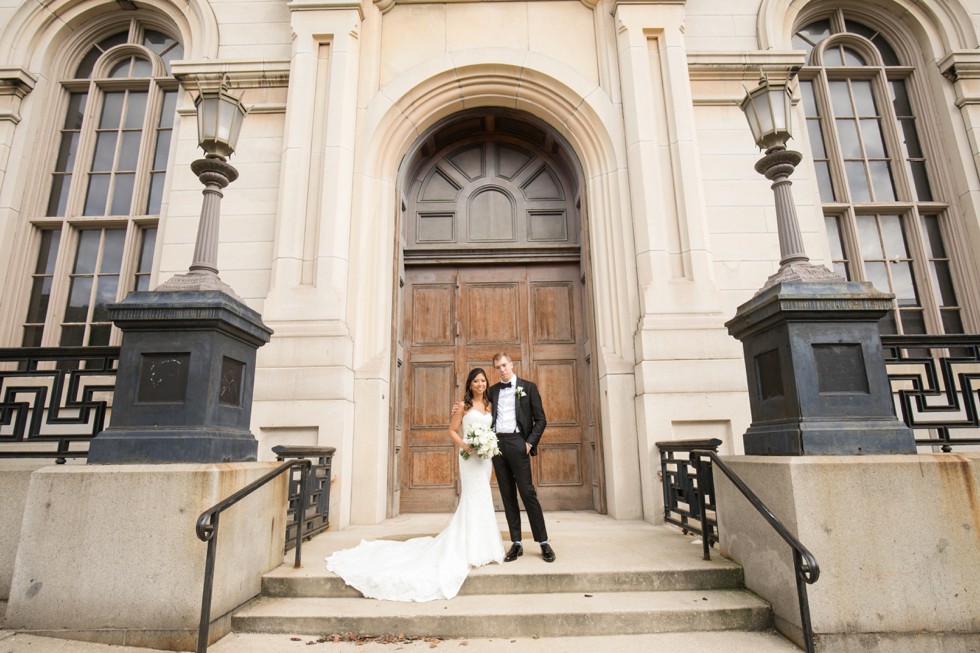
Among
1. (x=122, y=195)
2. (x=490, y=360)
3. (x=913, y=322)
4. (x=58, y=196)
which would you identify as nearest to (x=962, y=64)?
(x=913, y=322)

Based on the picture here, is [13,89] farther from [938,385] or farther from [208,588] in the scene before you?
[938,385]

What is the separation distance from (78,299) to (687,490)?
8.90m

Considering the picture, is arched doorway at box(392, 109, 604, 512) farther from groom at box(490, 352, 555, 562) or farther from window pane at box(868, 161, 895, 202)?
window pane at box(868, 161, 895, 202)

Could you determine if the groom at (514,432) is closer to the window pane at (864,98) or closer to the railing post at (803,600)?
the railing post at (803,600)

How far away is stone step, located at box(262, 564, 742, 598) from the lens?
405 cm

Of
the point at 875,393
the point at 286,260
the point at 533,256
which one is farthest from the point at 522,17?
the point at 875,393

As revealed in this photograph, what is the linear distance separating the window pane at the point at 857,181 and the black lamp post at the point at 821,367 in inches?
206

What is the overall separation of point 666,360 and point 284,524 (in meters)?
4.64

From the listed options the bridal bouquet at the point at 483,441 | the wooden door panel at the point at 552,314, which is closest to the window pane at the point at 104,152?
the wooden door panel at the point at 552,314

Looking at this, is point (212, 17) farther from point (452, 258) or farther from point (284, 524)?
point (284, 524)

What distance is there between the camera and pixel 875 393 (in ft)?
12.6

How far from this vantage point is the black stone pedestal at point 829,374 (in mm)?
3723

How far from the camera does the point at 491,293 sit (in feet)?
27.5

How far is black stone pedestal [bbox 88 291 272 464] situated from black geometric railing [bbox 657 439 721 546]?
159 inches
